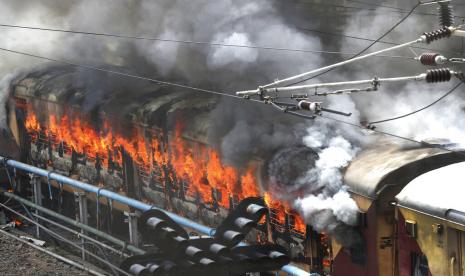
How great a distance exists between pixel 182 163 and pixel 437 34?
5829 mm

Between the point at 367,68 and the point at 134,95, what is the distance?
Result: 7.26m

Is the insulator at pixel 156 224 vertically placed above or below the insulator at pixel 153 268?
above

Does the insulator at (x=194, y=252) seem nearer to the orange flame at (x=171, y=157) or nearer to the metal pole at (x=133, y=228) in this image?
the orange flame at (x=171, y=157)

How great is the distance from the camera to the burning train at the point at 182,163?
8.60m

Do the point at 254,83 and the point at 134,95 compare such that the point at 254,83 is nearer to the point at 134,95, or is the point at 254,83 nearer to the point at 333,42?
the point at 134,95

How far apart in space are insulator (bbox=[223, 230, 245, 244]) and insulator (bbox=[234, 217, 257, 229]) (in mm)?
76

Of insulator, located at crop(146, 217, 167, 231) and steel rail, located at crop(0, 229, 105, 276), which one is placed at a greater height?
insulator, located at crop(146, 217, 167, 231)

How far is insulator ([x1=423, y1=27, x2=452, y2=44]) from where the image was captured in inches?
315

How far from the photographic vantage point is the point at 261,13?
1633 cm

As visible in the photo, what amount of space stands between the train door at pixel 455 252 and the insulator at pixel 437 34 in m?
2.01

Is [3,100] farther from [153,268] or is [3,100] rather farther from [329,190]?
[153,268]

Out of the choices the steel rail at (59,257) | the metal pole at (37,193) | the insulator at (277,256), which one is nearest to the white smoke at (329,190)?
the insulator at (277,256)

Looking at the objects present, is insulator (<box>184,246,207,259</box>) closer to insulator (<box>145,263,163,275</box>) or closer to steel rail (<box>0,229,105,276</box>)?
insulator (<box>145,263,163,275</box>)

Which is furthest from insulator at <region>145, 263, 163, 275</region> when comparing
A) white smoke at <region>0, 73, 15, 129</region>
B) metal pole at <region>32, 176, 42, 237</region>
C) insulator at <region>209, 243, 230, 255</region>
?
white smoke at <region>0, 73, 15, 129</region>
